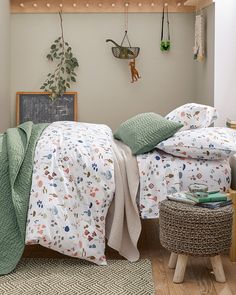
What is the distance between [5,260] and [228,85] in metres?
2.49

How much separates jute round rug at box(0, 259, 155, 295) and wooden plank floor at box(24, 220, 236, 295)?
0.20ft

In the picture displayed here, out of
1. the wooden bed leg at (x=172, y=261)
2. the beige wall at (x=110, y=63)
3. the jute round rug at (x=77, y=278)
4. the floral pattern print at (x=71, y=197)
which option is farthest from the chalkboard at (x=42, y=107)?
the wooden bed leg at (x=172, y=261)

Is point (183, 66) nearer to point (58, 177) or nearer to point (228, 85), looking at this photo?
point (228, 85)

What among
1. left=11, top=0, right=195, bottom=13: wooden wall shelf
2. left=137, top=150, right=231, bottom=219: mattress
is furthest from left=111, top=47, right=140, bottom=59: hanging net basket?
left=137, top=150, right=231, bottom=219: mattress

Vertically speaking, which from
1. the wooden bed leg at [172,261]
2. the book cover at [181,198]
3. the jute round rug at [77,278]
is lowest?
the jute round rug at [77,278]

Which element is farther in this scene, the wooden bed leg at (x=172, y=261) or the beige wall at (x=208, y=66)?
the beige wall at (x=208, y=66)

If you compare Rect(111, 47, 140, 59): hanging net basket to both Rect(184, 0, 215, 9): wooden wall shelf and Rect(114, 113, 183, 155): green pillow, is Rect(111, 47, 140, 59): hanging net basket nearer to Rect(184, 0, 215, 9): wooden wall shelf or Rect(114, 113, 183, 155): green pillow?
Rect(184, 0, 215, 9): wooden wall shelf

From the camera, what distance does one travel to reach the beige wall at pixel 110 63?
557cm

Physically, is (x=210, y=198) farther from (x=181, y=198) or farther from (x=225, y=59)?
(x=225, y=59)

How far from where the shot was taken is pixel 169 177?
3.22 m

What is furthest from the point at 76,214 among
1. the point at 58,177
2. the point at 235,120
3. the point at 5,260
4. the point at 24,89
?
the point at 24,89

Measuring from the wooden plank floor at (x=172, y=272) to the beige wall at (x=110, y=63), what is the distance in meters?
2.25

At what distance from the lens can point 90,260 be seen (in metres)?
3.09

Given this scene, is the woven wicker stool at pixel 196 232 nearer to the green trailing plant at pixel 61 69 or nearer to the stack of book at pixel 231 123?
the stack of book at pixel 231 123
